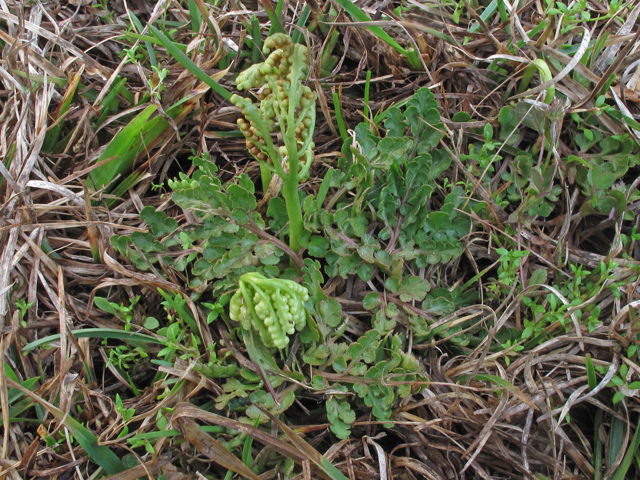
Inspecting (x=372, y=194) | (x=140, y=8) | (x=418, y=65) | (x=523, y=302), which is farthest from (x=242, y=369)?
Result: (x=140, y=8)

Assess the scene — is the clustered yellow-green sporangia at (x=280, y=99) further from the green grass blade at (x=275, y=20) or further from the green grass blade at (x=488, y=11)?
the green grass blade at (x=488, y=11)

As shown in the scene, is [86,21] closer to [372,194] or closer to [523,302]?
[372,194]

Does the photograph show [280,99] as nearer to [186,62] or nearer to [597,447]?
[186,62]

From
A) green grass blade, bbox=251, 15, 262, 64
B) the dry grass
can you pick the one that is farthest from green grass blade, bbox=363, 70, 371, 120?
green grass blade, bbox=251, 15, 262, 64

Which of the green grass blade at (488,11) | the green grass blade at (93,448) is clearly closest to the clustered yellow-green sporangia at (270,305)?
the green grass blade at (93,448)

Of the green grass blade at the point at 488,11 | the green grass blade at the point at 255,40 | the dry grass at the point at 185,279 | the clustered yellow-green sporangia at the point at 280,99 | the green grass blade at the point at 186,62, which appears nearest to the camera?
the clustered yellow-green sporangia at the point at 280,99

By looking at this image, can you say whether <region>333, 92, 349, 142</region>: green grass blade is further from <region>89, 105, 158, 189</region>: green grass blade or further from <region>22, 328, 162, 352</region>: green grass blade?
<region>22, 328, 162, 352</region>: green grass blade
